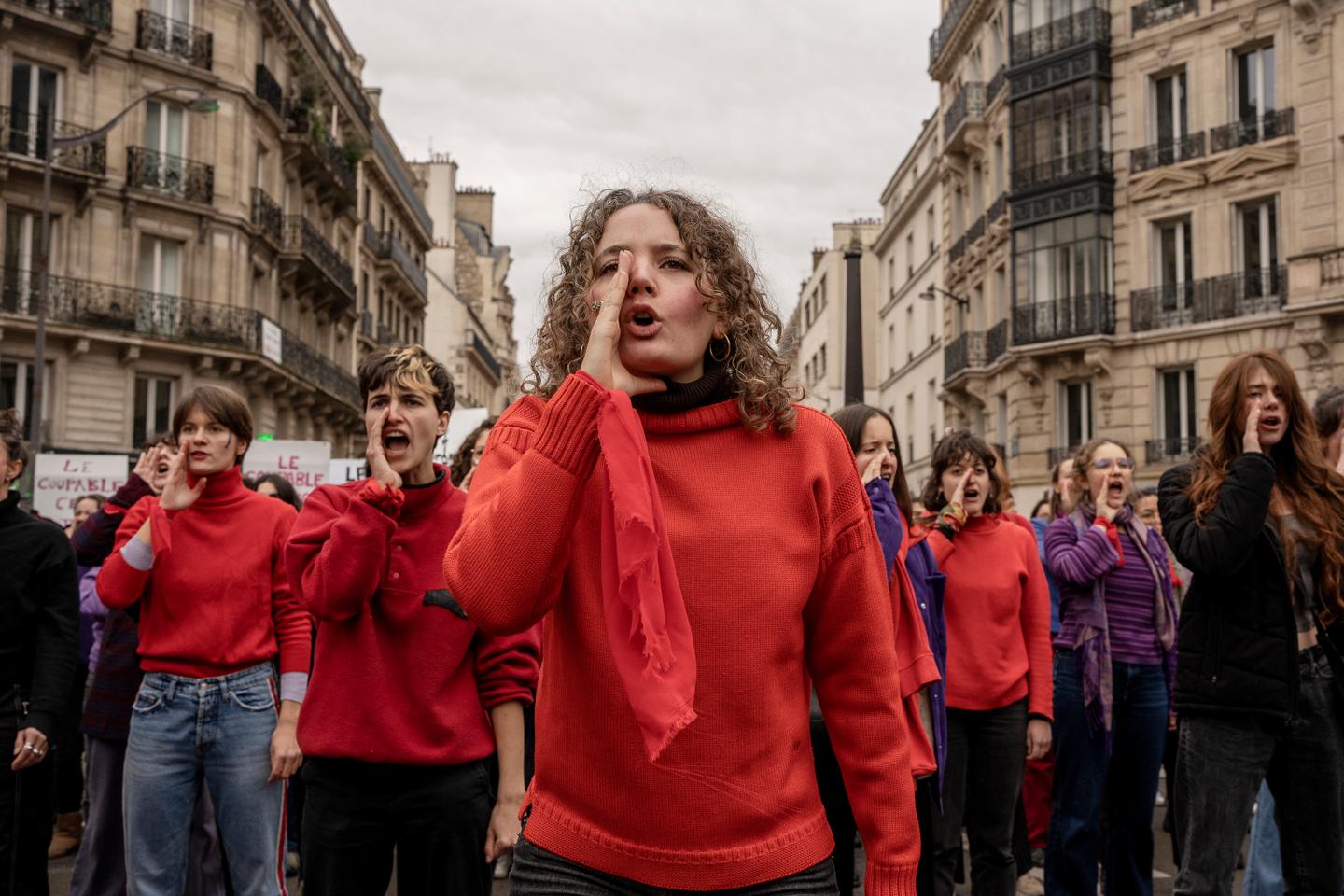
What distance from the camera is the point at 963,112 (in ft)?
117

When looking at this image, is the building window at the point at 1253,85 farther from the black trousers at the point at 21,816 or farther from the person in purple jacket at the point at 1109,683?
the black trousers at the point at 21,816

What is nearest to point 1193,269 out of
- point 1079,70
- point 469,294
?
point 1079,70

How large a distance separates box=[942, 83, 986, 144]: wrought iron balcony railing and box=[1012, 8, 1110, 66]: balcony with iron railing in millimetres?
2903

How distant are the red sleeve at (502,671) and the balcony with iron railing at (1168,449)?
26.4 meters

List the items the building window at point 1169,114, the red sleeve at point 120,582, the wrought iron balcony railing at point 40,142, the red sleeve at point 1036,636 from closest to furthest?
1. the red sleeve at point 120,582
2. the red sleeve at point 1036,636
3. the wrought iron balcony railing at point 40,142
4. the building window at point 1169,114

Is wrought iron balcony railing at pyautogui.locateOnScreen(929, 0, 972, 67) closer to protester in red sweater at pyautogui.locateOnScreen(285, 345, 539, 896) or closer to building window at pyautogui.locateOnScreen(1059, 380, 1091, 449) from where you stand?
building window at pyautogui.locateOnScreen(1059, 380, 1091, 449)

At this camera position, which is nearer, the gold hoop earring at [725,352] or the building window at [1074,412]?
the gold hoop earring at [725,352]

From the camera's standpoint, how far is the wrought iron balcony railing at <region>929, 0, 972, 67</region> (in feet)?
119

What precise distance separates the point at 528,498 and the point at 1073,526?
4955 millimetres

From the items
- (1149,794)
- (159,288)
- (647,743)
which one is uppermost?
(159,288)

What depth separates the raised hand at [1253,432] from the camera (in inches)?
170

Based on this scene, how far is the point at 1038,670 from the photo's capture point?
5895 millimetres

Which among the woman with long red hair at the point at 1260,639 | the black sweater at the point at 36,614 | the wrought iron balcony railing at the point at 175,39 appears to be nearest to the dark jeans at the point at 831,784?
the woman with long red hair at the point at 1260,639

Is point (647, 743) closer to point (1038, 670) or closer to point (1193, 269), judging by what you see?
point (1038, 670)
